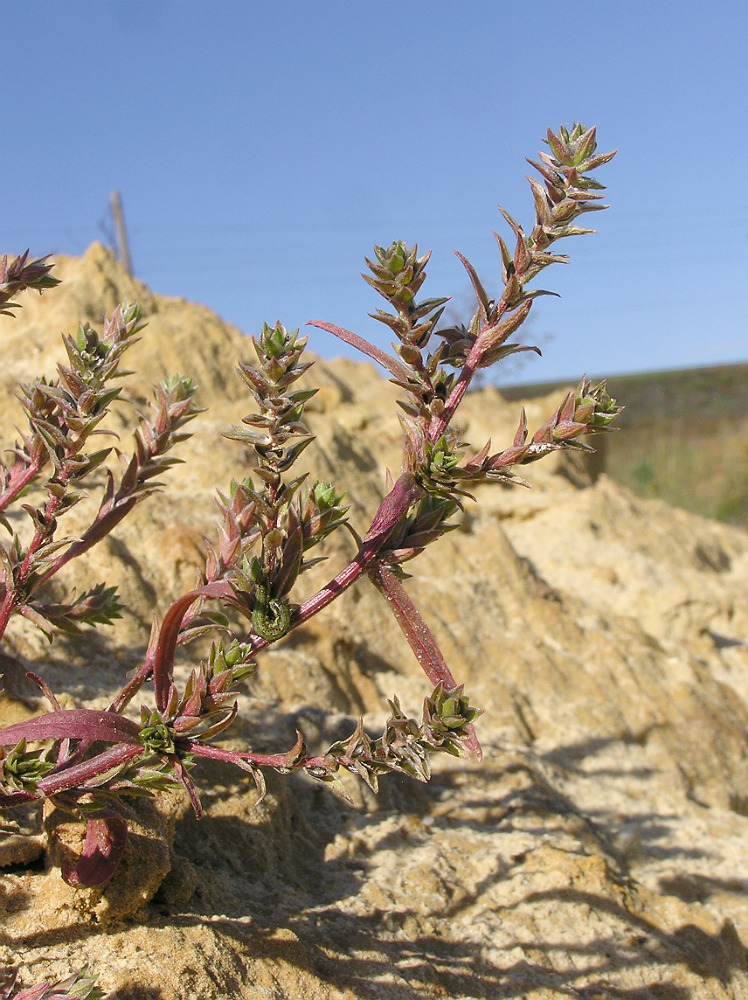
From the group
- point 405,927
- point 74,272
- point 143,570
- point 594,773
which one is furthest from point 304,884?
point 74,272

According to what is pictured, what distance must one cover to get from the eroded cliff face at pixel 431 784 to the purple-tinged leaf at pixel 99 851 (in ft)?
0.35

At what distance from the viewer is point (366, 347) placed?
171cm

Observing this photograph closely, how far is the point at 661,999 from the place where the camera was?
2311 millimetres

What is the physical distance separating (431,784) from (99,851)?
4.92 ft

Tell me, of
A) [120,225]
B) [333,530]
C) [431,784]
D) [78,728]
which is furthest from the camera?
[120,225]

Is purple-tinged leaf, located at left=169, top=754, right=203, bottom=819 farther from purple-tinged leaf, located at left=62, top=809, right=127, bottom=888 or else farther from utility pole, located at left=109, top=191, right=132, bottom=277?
utility pole, located at left=109, top=191, right=132, bottom=277

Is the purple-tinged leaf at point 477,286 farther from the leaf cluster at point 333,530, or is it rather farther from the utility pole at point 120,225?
the utility pole at point 120,225

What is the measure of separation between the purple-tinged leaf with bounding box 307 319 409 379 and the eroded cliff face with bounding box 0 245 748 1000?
116 cm

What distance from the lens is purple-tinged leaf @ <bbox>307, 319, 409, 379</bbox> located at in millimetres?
1709

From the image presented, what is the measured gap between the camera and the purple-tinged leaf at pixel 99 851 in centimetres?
179

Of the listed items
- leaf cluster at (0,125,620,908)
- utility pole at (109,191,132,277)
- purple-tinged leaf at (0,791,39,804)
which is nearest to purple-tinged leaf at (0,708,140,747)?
leaf cluster at (0,125,620,908)

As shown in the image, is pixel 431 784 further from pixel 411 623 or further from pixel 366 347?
pixel 366 347

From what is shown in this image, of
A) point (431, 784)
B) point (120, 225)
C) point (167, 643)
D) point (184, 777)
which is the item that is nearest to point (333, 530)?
point (167, 643)

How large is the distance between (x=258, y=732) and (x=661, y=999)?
4.32 feet
